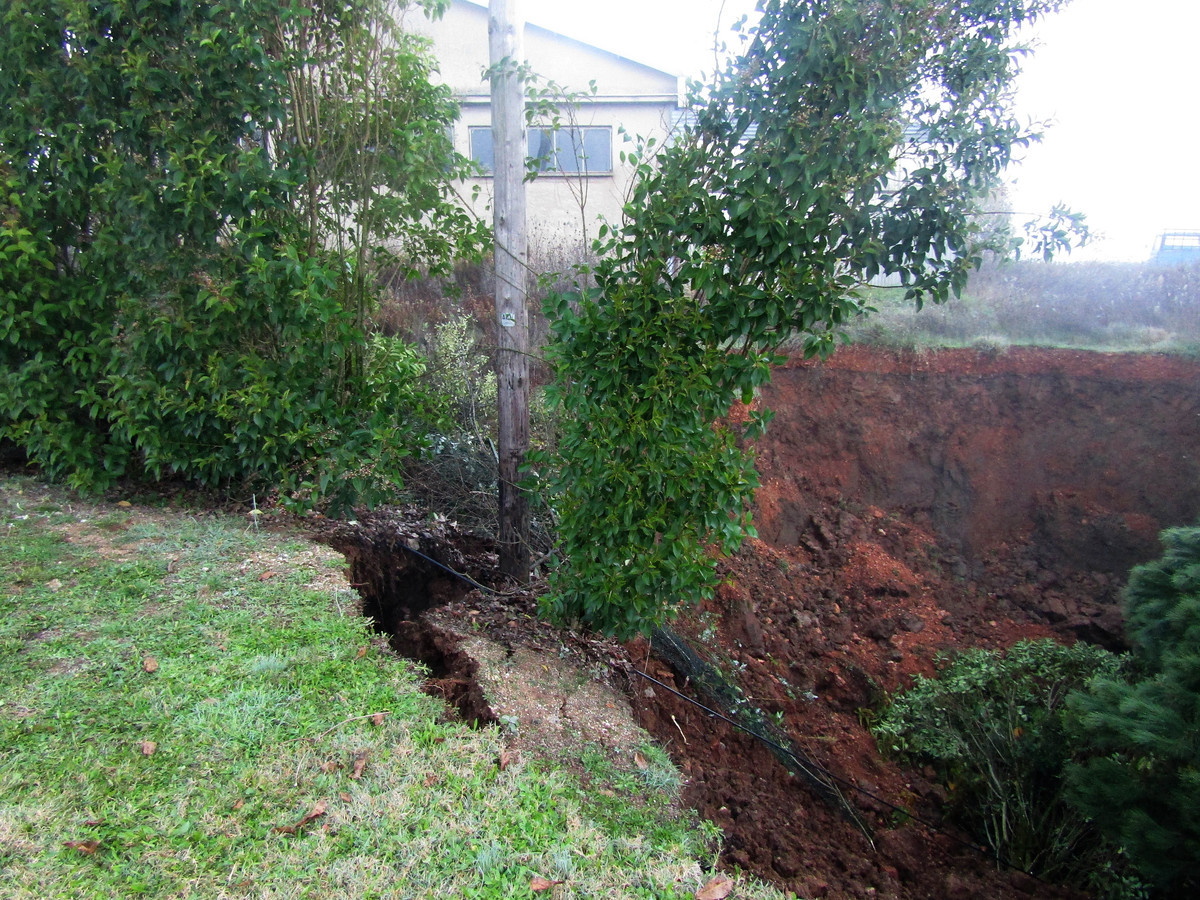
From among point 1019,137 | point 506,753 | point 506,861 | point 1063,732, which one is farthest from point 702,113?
point 1063,732

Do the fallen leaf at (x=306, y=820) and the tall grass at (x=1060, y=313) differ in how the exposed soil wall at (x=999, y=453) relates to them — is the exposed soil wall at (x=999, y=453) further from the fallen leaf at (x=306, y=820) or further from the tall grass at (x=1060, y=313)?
the fallen leaf at (x=306, y=820)

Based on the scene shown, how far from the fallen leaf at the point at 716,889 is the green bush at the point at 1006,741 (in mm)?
2438

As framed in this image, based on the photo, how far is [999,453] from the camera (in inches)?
336

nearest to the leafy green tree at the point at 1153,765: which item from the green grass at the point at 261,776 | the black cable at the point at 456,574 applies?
the green grass at the point at 261,776

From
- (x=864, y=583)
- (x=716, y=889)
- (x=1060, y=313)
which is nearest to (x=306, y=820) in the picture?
(x=716, y=889)

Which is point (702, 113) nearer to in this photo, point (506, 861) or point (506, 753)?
point (506, 753)

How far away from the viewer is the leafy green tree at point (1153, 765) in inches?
116

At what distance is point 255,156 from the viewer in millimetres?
4188

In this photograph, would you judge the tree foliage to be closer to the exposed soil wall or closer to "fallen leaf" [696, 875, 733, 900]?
"fallen leaf" [696, 875, 733, 900]

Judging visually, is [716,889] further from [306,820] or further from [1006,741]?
[1006,741]

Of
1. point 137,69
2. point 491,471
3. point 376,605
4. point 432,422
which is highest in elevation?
point 137,69

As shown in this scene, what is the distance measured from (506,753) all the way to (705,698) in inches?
74.8

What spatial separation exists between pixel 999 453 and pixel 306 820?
8.41m

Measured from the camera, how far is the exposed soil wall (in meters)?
7.84
